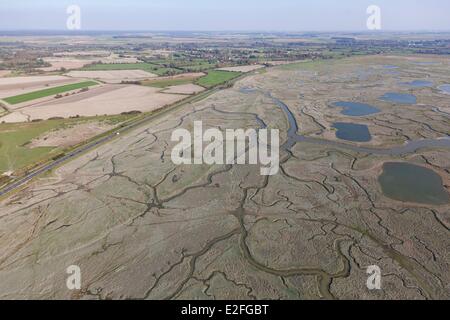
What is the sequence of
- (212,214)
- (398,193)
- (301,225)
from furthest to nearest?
(398,193), (212,214), (301,225)

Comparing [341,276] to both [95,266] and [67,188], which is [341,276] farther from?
[67,188]

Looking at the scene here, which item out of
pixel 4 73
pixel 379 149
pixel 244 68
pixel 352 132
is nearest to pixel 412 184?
pixel 379 149

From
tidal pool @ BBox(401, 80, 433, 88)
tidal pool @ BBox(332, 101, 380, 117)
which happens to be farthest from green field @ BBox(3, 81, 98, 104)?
tidal pool @ BBox(401, 80, 433, 88)

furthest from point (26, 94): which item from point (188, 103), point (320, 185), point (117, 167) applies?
point (320, 185)

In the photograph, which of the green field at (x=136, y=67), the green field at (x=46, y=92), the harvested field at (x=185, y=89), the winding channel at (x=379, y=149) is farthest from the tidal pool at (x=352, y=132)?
the green field at (x=136, y=67)

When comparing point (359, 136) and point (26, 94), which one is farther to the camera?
point (26, 94)

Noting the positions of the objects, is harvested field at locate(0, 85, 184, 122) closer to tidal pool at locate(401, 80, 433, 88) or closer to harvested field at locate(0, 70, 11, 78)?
harvested field at locate(0, 70, 11, 78)

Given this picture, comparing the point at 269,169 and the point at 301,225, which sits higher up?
the point at 269,169
